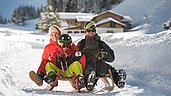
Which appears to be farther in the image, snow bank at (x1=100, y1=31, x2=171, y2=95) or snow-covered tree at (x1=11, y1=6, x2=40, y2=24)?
snow-covered tree at (x1=11, y1=6, x2=40, y2=24)

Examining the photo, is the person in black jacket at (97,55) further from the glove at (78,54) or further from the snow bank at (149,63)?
the snow bank at (149,63)

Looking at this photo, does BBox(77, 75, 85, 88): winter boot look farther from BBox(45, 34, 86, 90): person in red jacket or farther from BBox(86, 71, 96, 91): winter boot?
BBox(86, 71, 96, 91): winter boot

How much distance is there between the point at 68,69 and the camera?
21.7ft

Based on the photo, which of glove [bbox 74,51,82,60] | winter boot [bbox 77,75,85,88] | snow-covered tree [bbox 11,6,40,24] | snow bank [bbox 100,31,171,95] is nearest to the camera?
winter boot [bbox 77,75,85,88]

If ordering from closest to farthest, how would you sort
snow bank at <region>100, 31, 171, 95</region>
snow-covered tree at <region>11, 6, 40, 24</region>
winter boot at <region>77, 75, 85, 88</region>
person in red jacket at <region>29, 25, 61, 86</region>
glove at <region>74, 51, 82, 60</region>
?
1. winter boot at <region>77, 75, 85, 88</region>
2. person in red jacket at <region>29, 25, 61, 86</region>
3. glove at <region>74, 51, 82, 60</region>
4. snow bank at <region>100, 31, 171, 95</region>
5. snow-covered tree at <region>11, 6, 40, 24</region>

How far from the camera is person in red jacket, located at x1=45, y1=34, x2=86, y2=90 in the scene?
21.2 feet

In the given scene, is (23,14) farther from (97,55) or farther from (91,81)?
(91,81)

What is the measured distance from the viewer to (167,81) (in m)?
7.58

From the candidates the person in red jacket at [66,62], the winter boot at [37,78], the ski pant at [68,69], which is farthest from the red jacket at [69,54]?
the winter boot at [37,78]

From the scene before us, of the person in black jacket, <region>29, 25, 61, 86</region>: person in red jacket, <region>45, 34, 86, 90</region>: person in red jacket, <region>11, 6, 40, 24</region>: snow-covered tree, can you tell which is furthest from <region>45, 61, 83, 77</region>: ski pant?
<region>11, 6, 40, 24</region>: snow-covered tree

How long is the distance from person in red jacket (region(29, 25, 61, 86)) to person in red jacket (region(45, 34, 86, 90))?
0.13m

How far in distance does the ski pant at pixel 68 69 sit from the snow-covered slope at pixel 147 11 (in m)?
67.8

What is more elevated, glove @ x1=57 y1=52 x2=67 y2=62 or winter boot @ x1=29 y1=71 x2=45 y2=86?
glove @ x1=57 y1=52 x2=67 y2=62

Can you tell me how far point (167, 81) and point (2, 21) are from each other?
126108mm
